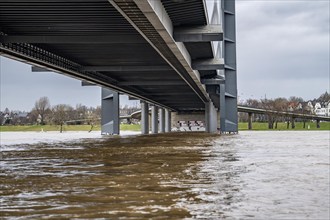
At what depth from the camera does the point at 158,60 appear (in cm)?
4412

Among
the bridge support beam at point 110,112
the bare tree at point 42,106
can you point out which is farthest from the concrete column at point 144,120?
the bare tree at point 42,106

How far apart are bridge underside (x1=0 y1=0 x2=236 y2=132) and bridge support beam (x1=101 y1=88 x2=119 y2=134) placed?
23444 mm

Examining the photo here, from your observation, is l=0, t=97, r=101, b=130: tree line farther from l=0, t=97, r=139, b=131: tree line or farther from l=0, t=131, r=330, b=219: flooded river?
l=0, t=131, r=330, b=219: flooded river

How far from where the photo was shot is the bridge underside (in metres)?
24.3

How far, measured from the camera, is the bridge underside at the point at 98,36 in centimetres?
2428

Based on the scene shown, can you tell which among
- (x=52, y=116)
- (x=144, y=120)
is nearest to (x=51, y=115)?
(x=52, y=116)

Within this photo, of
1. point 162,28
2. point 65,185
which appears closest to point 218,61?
point 162,28

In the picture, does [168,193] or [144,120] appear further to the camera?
[144,120]

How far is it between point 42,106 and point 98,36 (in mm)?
137901

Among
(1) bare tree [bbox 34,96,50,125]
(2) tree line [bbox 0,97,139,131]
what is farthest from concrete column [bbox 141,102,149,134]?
(1) bare tree [bbox 34,96,50,125]

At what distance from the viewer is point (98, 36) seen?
31719 mm

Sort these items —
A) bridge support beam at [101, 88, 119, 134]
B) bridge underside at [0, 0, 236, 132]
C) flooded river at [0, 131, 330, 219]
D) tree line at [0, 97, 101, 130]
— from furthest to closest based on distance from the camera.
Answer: tree line at [0, 97, 101, 130] → bridge support beam at [101, 88, 119, 134] → bridge underside at [0, 0, 236, 132] → flooded river at [0, 131, 330, 219]

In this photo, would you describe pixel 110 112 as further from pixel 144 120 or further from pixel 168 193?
pixel 168 193

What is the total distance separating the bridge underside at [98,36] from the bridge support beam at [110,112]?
23.4 metres
